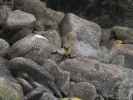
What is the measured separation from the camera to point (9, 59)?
34.0 ft

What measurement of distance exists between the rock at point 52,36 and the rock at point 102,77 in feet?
3.23

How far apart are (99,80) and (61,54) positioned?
1.25m

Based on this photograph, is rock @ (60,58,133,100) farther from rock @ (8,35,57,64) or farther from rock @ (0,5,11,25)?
rock @ (0,5,11,25)

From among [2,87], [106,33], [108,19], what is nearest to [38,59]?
[2,87]

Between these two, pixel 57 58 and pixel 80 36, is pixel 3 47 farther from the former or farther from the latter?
pixel 80 36

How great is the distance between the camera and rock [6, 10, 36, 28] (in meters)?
11.1

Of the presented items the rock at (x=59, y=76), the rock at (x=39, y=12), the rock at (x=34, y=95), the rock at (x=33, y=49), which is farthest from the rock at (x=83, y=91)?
the rock at (x=39, y=12)

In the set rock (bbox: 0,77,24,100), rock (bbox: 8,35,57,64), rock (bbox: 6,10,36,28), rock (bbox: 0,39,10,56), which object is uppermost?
rock (bbox: 0,77,24,100)

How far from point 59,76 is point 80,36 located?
2.84 m

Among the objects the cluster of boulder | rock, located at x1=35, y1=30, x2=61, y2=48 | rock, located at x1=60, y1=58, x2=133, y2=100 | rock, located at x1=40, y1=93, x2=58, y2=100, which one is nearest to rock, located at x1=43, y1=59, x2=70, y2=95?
the cluster of boulder

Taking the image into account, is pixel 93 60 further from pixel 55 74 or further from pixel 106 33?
pixel 106 33

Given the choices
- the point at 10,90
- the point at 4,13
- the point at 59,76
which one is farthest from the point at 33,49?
the point at 10,90

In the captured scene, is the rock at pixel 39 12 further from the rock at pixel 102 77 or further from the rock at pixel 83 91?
the rock at pixel 83 91

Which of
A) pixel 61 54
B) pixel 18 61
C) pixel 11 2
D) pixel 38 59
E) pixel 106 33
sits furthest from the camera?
pixel 106 33
